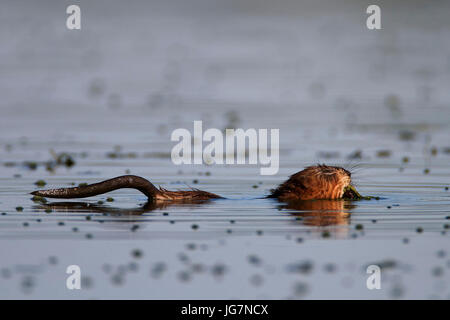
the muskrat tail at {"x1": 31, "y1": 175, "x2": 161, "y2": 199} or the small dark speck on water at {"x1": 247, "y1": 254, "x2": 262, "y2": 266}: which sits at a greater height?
the muskrat tail at {"x1": 31, "y1": 175, "x2": 161, "y2": 199}

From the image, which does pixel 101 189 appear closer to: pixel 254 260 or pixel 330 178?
pixel 330 178

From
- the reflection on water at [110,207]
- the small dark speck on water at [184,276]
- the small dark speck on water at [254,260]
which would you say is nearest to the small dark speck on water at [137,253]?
the small dark speck on water at [184,276]

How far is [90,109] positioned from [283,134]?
7454 millimetres

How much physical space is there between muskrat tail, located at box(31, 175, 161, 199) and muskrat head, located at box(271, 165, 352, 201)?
6.70ft

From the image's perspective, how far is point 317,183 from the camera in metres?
15.6

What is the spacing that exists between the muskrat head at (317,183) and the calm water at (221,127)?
295 millimetres

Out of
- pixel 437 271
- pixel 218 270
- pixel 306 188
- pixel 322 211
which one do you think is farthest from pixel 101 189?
pixel 437 271

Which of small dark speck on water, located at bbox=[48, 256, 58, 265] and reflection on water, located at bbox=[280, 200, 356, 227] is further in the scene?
reflection on water, located at bbox=[280, 200, 356, 227]

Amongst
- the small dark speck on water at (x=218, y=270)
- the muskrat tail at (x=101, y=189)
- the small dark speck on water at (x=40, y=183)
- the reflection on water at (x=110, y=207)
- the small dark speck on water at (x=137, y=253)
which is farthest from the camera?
the small dark speck on water at (x=40, y=183)

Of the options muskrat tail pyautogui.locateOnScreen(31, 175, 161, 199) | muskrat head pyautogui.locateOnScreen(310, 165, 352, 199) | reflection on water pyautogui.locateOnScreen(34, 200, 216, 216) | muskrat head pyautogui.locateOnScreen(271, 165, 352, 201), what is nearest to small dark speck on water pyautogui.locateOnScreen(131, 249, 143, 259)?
reflection on water pyautogui.locateOnScreen(34, 200, 216, 216)

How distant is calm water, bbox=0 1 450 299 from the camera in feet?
36.7

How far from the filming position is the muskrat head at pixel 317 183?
15.7 m

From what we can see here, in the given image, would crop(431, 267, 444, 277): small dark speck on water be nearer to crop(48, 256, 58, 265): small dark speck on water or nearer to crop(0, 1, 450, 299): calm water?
crop(0, 1, 450, 299): calm water

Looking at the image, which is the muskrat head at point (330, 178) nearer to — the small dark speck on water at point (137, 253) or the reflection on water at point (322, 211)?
the reflection on water at point (322, 211)
